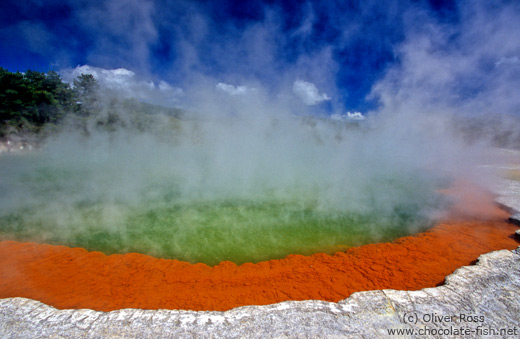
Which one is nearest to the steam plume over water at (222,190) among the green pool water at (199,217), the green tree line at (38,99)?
the green pool water at (199,217)

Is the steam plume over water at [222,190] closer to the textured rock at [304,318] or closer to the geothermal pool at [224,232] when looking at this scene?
the geothermal pool at [224,232]

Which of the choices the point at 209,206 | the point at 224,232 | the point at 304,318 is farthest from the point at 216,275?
the point at 209,206

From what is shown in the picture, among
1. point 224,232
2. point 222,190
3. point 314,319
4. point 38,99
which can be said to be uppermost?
point 38,99

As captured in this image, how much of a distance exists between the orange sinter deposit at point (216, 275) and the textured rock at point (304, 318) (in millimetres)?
440

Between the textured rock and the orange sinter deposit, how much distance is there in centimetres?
44

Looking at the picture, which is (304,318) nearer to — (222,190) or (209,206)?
(209,206)

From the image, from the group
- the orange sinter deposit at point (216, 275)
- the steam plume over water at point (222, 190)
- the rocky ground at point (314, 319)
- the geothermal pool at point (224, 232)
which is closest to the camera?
the rocky ground at point (314, 319)

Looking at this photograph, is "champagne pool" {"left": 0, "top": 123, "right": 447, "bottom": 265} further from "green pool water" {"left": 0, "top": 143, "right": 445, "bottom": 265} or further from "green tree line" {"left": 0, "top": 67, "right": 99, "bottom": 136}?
"green tree line" {"left": 0, "top": 67, "right": 99, "bottom": 136}

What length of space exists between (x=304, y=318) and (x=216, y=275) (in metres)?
1.52

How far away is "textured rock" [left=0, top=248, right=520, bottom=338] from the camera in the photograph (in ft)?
6.40

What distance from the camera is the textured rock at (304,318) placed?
1.95 metres

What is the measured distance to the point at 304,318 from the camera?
2.09 m

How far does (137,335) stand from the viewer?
1.93 metres

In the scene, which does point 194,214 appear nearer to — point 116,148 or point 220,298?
point 220,298
